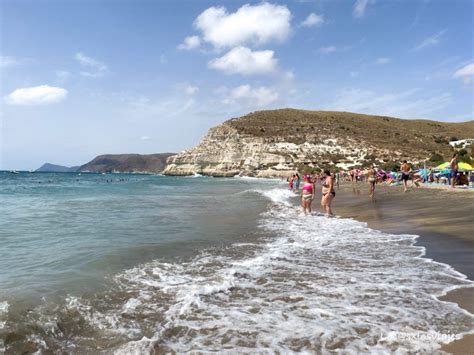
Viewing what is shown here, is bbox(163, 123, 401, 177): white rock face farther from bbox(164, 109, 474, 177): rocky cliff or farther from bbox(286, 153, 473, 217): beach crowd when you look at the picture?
bbox(286, 153, 473, 217): beach crowd

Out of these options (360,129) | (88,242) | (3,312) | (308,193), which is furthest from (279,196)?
(360,129)

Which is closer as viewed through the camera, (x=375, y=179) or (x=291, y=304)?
(x=291, y=304)

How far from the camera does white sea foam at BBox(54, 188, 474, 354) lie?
420 cm

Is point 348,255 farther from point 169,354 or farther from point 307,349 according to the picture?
point 169,354

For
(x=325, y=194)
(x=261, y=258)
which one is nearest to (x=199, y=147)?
(x=325, y=194)

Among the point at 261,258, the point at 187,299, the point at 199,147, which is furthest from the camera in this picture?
the point at 199,147

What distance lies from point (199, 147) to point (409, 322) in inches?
4681

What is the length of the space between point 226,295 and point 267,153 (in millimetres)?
97934

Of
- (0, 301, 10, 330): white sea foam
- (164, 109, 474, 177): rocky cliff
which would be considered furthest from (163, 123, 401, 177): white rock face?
(0, 301, 10, 330): white sea foam

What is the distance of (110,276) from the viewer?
7.01 m

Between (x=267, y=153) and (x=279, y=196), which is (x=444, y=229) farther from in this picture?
(x=267, y=153)

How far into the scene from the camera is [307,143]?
104812mm

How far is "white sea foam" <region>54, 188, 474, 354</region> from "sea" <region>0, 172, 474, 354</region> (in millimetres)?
18

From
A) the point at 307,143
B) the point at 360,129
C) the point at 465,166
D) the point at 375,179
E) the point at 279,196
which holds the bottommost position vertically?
the point at 279,196
